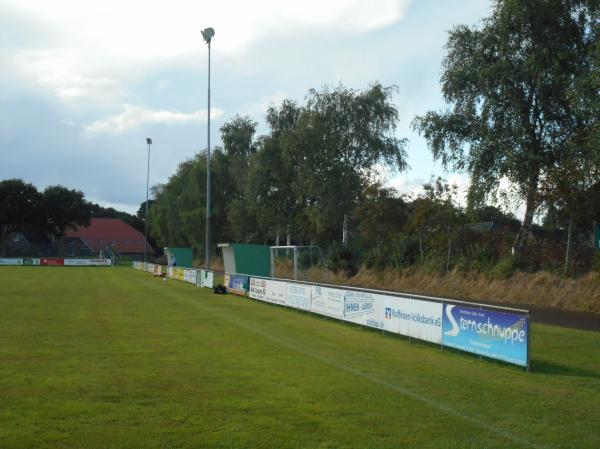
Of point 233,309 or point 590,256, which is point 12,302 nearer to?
point 233,309

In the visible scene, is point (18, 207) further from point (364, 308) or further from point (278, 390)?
point (278, 390)

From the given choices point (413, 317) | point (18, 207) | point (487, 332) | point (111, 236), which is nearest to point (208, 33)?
point (413, 317)

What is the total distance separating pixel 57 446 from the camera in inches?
257

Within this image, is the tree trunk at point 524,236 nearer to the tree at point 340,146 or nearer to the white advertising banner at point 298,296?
the white advertising banner at point 298,296

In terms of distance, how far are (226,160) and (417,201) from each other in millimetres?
39831

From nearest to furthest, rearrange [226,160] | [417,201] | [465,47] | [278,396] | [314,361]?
[278,396], [314,361], [465,47], [417,201], [226,160]

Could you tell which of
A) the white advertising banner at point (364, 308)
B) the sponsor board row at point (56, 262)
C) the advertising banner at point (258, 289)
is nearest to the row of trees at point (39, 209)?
the sponsor board row at point (56, 262)

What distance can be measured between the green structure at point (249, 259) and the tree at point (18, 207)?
7831 centimetres

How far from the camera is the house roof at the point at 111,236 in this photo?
127 meters

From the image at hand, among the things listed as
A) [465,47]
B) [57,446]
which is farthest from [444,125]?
[57,446]

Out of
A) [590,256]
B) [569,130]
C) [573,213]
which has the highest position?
[569,130]

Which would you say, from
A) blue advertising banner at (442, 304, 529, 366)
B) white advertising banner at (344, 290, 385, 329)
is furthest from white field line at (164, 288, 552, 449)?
blue advertising banner at (442, 304, 529, 366)

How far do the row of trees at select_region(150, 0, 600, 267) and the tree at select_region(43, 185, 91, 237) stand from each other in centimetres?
6952

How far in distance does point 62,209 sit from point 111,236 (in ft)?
67.0
